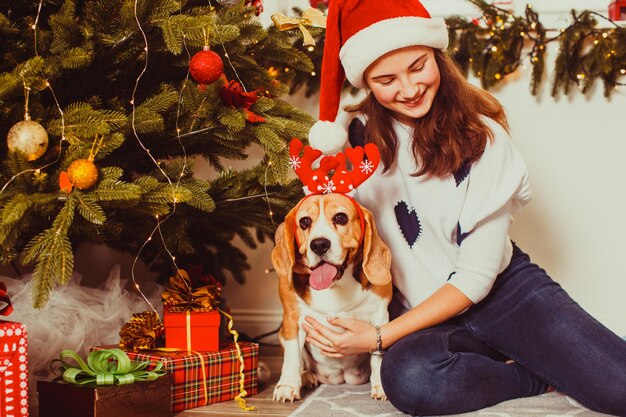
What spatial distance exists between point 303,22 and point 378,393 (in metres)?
1.04

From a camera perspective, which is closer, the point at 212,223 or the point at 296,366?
the point at 296,366

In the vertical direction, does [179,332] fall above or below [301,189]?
below

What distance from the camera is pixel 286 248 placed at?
68.7 inches

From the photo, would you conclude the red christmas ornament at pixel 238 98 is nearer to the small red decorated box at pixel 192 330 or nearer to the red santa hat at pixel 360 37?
the red santa hat at pixel 360 37

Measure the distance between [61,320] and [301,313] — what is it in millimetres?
628

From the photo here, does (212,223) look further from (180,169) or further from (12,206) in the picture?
(12,206)

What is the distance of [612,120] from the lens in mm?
2490

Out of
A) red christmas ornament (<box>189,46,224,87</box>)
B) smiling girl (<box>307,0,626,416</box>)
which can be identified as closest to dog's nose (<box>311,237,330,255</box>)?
smiling girl (<box>307,0,626,416</box>)

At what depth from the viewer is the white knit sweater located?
1713mm

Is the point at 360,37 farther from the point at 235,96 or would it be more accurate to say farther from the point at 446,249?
the point at 446,249

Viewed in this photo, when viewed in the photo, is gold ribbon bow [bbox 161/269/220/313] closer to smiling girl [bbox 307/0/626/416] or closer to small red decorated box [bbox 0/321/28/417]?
smiling girl [bbox 307/0/626/416]

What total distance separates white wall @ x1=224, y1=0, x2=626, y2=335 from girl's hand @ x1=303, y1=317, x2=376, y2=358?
41.9 inches

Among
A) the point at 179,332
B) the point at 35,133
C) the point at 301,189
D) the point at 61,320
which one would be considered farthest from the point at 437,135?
the point at 61,320

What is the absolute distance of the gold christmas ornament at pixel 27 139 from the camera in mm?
1422
